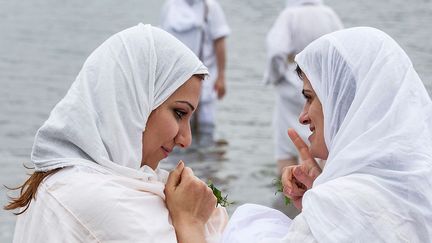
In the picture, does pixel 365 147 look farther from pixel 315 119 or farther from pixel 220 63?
→ pixel 220 63

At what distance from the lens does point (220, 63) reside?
12055mm

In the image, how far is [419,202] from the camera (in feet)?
12.1

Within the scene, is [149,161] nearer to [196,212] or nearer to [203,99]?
[196,212]

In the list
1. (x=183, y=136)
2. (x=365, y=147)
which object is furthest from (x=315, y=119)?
(x=183, y=136)

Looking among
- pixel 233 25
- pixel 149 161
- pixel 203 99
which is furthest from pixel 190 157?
pixel 233 25

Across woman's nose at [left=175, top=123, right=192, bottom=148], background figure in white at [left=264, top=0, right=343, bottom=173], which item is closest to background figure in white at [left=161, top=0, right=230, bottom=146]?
background figure in white at [left=264, top=0, right=343, bottom=173]

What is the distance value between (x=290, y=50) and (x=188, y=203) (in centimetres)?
598

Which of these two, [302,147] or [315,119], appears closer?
[315,119]

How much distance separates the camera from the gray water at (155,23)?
11057mm

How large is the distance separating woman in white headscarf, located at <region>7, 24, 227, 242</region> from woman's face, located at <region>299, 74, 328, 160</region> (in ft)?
1.37

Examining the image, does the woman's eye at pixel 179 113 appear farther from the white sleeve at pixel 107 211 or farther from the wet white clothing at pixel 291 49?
the wet white clothing at pixel 291 49

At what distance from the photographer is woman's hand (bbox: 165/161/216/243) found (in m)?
4.10

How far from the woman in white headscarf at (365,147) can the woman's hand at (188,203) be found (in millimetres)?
152

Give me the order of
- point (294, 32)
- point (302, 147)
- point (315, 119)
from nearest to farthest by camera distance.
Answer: point (315, 119)
point (302, 147)
point (294, 32)
